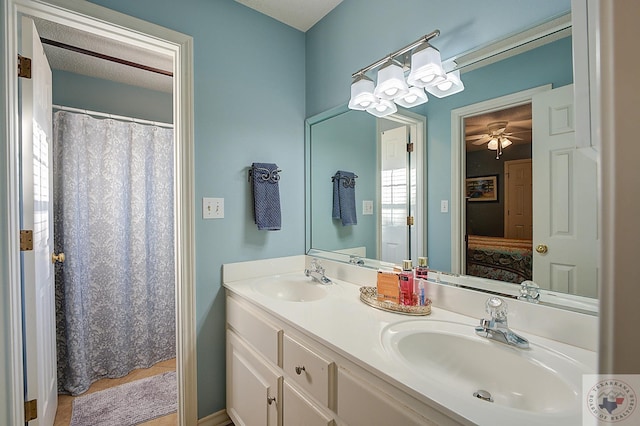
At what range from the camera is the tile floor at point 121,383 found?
1695mm

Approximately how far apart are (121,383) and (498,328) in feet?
8.15

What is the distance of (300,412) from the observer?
103 cm

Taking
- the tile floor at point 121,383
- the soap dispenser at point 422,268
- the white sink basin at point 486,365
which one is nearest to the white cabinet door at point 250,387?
the tile floor at point 121,383

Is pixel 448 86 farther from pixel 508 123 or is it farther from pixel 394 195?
pixel 394 195

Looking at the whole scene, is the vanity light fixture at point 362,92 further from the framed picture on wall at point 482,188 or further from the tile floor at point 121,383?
the tile floor at point 121,383

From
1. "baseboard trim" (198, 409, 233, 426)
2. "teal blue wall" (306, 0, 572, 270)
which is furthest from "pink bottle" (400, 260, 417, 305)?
"baseboard trim" (198, 409, 233, 426)

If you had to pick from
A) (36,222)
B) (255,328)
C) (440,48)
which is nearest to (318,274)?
(255,328)

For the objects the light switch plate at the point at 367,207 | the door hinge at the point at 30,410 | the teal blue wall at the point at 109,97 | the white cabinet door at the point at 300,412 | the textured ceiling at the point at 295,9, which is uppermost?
the textured ceiling at the point at 295,9

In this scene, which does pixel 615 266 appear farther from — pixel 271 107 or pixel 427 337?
pixel 271 107

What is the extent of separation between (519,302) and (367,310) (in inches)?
Result: 20.8

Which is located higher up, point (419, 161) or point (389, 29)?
point (389, 29)

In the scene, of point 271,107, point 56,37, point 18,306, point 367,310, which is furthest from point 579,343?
point 56,37

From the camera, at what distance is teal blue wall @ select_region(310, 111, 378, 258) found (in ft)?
5.33

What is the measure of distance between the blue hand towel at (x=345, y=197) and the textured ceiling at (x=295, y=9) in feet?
3.19
